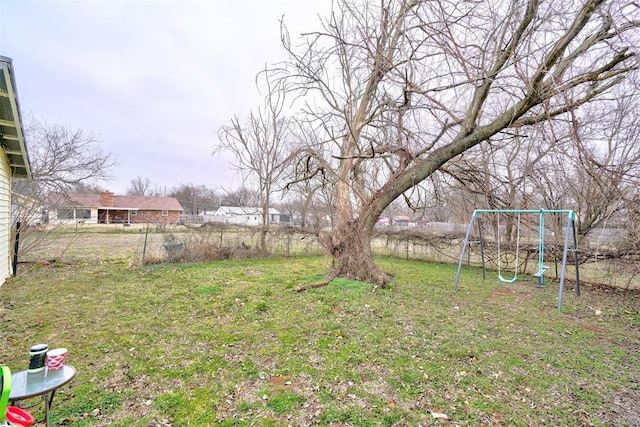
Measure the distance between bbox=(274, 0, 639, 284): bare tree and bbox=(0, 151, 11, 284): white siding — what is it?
18.6ft

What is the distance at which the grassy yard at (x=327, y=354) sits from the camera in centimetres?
207

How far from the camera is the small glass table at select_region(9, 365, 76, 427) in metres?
1.46

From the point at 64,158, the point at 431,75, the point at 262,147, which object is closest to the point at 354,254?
the point at 431,75

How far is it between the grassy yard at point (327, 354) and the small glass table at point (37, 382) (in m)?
0.50

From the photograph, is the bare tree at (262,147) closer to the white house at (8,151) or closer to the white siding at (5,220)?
the white house at (8,151)

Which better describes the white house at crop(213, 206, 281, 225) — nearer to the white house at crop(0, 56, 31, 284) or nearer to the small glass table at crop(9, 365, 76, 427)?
the white house at crop(0, 56, 31, 284)

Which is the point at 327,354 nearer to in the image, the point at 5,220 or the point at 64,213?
the point at 5,220

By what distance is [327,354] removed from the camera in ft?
9.50

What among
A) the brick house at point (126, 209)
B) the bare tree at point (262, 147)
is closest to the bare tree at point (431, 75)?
the bare tree at point (262, 147)

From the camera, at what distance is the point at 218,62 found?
757cm

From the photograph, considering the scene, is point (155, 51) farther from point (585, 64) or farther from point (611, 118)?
point (611, 118)

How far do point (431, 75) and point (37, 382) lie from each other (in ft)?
18.3

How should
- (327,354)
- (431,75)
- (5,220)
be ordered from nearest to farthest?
1. (327,354)
2. (431,75)
3. (5,220)

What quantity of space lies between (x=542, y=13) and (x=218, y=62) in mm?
6843
